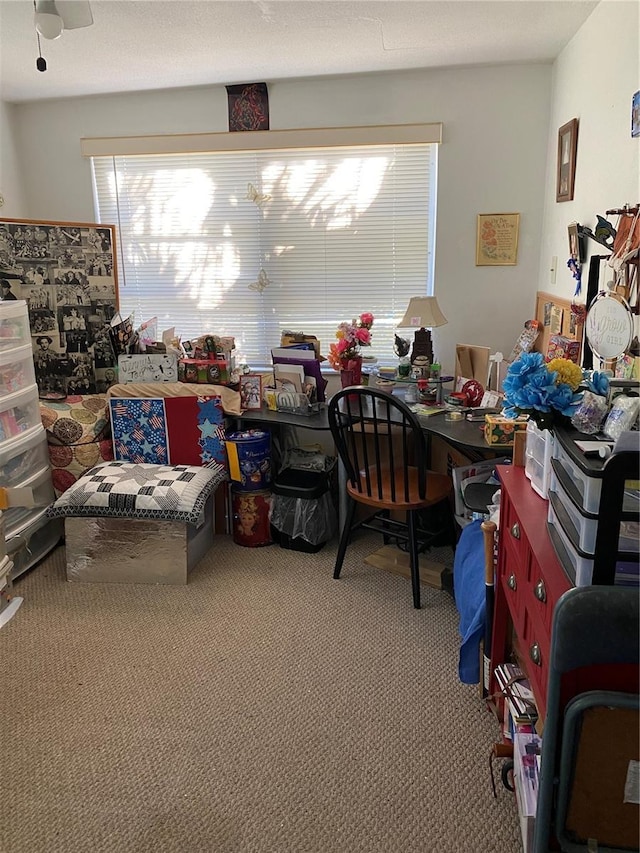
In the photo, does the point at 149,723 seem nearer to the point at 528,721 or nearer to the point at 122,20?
the point at 528,721

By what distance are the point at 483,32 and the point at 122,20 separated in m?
1.45

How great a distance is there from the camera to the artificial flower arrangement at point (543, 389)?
130 cm

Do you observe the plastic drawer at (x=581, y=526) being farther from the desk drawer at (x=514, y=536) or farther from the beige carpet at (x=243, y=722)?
the beige carpet at (x=243, y=722)

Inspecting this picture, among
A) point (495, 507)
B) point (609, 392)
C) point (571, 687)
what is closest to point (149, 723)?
point (495, 507)

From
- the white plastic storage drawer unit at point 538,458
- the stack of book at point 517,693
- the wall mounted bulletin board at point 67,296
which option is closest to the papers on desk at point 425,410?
the white plastic storage drawer unit at point 538,458

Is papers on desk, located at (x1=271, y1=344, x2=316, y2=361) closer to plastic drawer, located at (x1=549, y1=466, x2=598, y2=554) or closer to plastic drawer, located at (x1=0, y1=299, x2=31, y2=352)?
plastic drawer, located at (x1=0, y1=299, x2=31, y2=352)

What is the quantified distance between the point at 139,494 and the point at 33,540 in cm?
66

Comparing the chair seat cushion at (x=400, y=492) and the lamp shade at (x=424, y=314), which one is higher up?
the lamp shade at (x=424, y=314)

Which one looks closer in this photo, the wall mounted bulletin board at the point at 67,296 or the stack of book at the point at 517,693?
the stack of book at the point at 517,693

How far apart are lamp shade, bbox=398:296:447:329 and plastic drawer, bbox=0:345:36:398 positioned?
5.90ft

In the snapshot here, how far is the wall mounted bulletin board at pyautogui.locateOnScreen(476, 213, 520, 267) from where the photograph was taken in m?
3.16

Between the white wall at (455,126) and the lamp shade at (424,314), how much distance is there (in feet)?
0.93

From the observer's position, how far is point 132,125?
3428 millimetres

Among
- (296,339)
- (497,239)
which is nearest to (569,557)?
(296,339)
